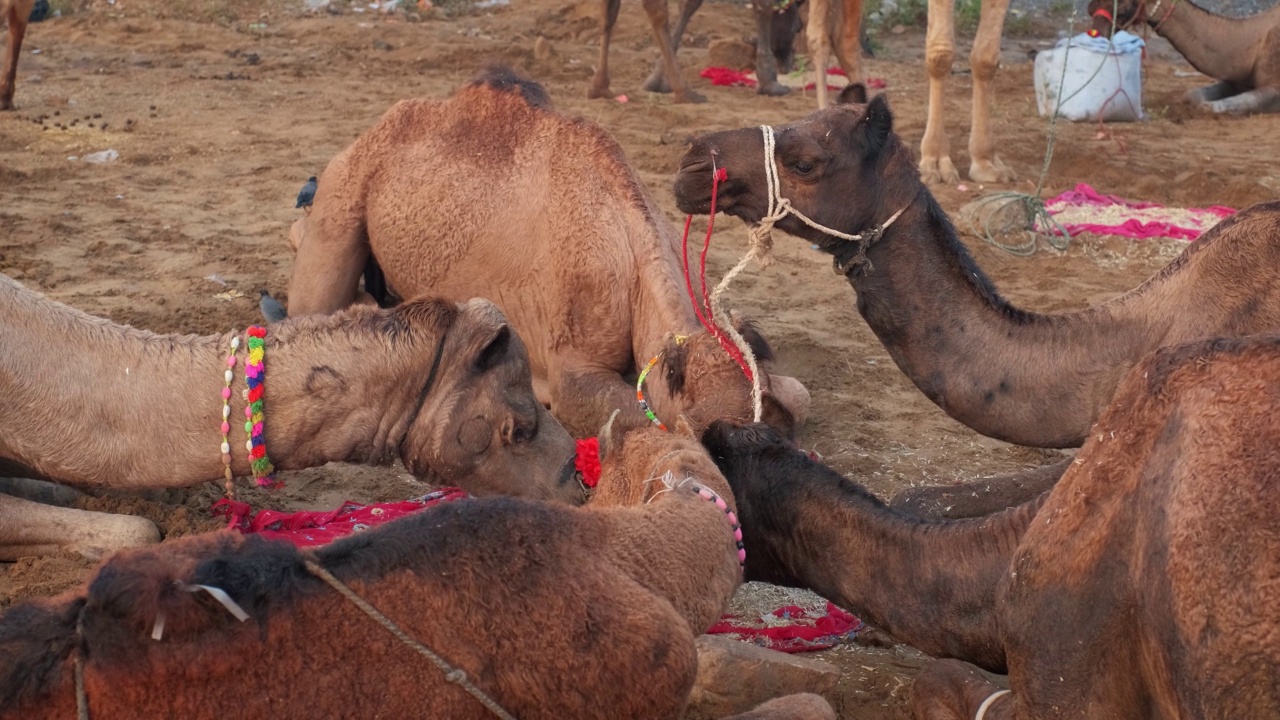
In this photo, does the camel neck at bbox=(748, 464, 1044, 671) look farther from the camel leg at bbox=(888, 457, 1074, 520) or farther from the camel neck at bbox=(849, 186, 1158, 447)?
the camel neck at bbox=(849, 186, 1158, 447)

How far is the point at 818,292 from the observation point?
8195mm

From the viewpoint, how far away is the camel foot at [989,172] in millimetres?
10320

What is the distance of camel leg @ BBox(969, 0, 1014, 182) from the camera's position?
976 cm

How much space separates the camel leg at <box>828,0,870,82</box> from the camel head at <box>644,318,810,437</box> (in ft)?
22.9

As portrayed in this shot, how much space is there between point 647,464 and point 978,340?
177cm

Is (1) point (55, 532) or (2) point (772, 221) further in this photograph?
(2) point (772, 221)

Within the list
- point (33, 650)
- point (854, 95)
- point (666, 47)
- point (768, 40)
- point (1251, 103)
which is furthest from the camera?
point (768, 40)

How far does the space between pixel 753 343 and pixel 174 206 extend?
19.0 feet

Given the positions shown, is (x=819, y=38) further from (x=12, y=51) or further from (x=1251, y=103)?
(x=12, y=51)

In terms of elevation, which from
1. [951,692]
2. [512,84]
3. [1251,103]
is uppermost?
[512,84]

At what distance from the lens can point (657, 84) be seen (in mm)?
13242

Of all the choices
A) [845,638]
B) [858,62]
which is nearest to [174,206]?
[858,62]

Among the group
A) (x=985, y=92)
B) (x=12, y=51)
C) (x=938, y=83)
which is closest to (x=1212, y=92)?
(x=985, y=92)

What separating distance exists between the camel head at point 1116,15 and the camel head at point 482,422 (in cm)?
981
